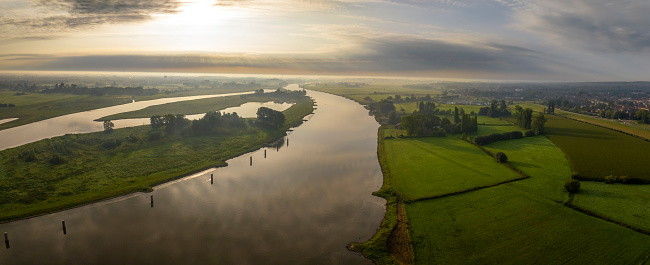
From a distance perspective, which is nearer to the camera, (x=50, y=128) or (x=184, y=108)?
(x=50, y=128)

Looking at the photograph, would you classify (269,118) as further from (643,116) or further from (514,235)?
(643,116)

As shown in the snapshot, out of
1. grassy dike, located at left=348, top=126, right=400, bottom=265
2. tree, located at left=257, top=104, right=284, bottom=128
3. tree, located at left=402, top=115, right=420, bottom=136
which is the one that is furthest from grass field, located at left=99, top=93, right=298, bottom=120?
grassy dike, located at left=348, top=126, right=400, bottom=265

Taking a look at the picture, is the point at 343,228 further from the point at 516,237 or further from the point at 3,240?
the point at 3,240

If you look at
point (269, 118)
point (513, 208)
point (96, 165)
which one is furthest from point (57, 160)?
point (513, 208)

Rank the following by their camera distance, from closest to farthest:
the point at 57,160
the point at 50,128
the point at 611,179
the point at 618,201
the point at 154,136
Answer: the point at 618,201 → the point at 611,179 → the point at 57,160 → the point at 154,136 → the point at 50,128

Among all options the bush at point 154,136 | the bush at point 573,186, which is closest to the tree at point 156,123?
the bush at point 154,136

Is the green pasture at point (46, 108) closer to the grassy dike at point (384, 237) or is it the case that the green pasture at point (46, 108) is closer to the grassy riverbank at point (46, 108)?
the grassy riverbank at point (46, 108)

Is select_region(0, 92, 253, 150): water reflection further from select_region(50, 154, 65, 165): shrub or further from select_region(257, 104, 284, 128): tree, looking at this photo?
select_region(257, 104, 284, 128): tree

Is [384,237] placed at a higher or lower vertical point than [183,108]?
lower
